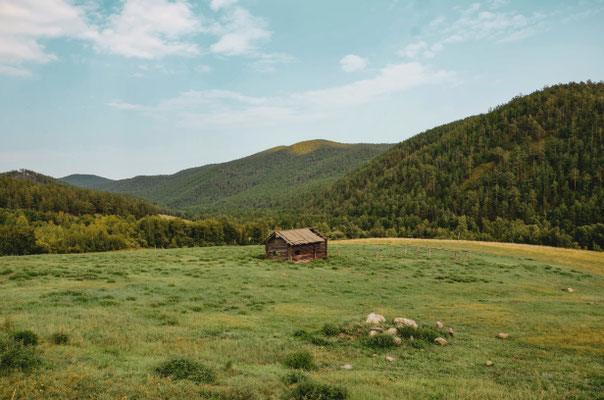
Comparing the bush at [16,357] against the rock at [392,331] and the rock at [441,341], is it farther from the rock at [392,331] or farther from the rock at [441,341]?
the rock at [441,341]

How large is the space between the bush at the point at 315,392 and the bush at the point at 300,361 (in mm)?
2410

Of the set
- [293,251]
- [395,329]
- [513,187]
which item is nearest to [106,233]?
[293,251]

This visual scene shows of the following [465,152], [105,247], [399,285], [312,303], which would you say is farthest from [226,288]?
[465,152]

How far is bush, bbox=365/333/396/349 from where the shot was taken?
12.7 m

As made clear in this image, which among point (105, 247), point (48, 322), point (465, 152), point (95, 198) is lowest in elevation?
point (105, 247)

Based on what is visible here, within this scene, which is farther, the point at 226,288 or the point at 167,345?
the point at 226,288

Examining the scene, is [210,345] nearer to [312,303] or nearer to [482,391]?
[482,391]

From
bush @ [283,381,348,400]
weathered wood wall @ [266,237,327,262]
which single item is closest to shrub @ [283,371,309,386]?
bush @ [283,381,348,400]

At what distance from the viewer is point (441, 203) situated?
156 meters

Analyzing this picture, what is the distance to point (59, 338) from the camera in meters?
10.2

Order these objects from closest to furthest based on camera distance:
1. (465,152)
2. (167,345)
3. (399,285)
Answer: (167,345) < (399,285) < (465,152)

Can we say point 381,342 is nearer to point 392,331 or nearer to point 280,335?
point 392,331

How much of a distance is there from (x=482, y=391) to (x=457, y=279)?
2850 centimetres

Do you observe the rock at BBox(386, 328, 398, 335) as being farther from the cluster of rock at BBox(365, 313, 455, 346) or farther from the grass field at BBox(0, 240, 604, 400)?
the grass field at BBox(0, 240, 604, 400)
